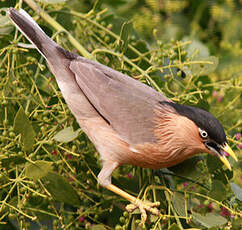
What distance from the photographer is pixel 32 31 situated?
3.44m

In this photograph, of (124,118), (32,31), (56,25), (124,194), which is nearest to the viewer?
(124,194)

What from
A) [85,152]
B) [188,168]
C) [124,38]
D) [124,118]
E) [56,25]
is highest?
[56,25]

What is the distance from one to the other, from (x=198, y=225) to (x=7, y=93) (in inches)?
59.7

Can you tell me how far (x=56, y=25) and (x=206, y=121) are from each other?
1403 mm

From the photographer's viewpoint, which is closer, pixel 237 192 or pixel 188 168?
pixel 237 192

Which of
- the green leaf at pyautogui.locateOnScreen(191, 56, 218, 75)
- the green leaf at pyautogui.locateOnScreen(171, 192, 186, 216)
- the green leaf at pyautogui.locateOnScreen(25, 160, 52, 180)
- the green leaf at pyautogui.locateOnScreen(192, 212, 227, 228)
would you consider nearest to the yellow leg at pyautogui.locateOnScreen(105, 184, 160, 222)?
the green leaf at pyautogui.locateOnScreen(171, 192, 186, 216)

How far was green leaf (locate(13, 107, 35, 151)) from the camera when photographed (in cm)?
276

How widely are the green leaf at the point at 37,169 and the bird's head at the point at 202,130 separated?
0.97 meters

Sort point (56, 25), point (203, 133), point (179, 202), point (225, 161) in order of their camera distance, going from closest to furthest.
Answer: point (179, 202)
point (225, 161)
point (203, 133)
point (56, 25)

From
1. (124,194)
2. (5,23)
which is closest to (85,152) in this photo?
(124,194)

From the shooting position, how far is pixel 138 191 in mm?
3129

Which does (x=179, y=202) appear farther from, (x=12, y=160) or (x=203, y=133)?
(x=12, y=160)

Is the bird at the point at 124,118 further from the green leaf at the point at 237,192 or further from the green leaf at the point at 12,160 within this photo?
the green leaf at the point at 12,160

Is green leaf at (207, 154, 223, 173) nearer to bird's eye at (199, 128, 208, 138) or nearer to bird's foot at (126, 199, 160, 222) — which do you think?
bird's eye at (199, 128, 208, 138)
